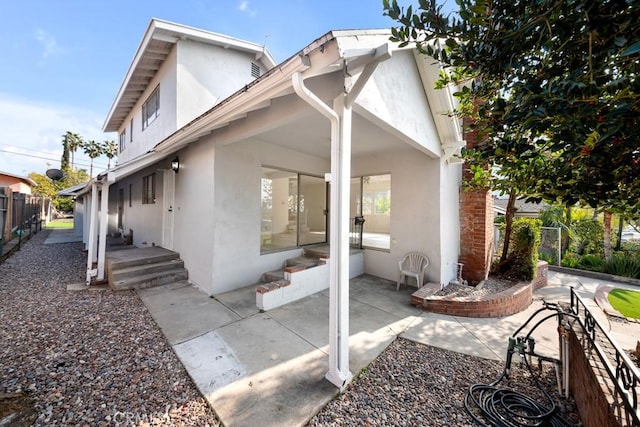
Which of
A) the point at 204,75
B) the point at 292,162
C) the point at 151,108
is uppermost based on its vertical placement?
the point at 204,75

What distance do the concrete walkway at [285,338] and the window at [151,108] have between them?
7.10 metres

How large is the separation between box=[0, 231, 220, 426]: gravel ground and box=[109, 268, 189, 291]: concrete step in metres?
0.44

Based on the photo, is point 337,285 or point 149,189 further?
point 149,189

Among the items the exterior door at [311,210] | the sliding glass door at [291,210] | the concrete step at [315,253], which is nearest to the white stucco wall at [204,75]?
the sliding glass door at [291,210]

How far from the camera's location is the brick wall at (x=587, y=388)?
1.90 metres

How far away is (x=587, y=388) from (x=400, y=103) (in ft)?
14.4

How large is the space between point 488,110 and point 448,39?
0.72 metres

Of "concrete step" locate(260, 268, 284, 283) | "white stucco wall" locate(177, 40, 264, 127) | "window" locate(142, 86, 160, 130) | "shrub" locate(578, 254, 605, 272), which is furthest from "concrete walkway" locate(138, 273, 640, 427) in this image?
"window" locate(142, 86, 160, 130)

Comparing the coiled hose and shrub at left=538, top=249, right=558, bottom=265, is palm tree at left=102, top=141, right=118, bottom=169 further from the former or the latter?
shrub at left=538, top=249, right=558, bottom=265

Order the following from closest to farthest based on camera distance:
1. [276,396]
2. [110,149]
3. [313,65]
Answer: [313,65], [276,396], [110,149]

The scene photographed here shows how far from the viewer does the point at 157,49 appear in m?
8.25

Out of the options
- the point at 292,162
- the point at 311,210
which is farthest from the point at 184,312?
the point at 292,162

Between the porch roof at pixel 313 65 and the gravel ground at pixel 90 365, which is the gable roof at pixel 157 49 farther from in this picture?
the gravel ground at pixel 90 365

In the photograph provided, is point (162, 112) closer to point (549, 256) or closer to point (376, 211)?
point (376, 211)
